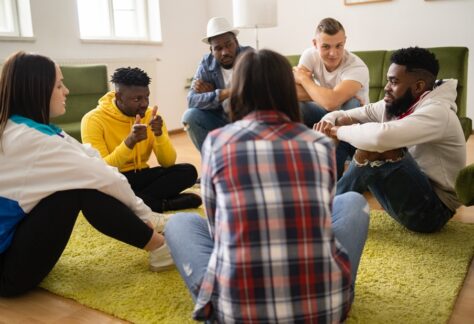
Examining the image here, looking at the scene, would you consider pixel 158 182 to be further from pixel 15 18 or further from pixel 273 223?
pixel 15 18

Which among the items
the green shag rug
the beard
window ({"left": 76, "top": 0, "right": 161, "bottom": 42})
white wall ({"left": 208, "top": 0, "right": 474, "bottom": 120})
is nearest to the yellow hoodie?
the green shag rug

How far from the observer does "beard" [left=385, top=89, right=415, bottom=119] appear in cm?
174

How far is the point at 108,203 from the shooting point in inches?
A: 55.3

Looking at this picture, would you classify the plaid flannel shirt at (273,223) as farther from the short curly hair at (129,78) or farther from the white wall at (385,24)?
the white wall at (385,24)

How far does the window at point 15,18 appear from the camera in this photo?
360cm

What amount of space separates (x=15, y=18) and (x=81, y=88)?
89cm

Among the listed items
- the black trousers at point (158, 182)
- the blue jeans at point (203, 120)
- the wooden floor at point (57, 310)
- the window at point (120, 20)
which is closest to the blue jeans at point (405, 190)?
the wooden floor at point (57, 310)

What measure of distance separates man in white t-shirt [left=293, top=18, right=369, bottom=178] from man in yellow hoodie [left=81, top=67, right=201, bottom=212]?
2.83 feet

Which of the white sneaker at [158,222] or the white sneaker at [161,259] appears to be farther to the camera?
the white sneaker at [158,222]

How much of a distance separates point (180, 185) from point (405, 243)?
3.78ft

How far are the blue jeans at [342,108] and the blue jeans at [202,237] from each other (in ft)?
3.63

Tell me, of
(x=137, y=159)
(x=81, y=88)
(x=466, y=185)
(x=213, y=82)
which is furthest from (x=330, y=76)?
(x=81, y=88)

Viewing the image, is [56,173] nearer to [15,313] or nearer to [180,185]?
[15,313]

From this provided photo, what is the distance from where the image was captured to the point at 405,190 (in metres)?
1.72
